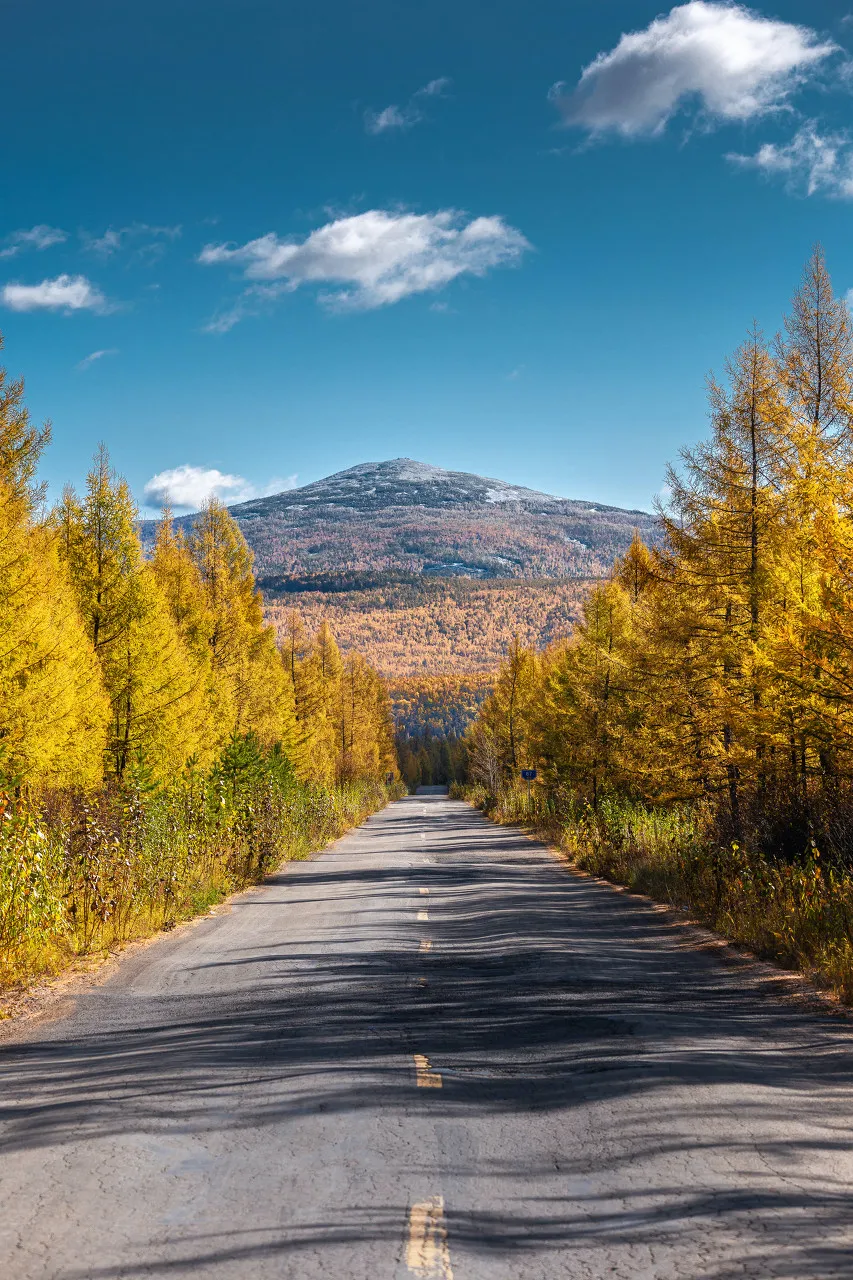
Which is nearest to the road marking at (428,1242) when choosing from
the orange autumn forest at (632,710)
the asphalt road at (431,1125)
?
the asphalt road at (431,1125)

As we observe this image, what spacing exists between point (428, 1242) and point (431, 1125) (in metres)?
1.40

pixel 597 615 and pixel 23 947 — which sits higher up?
pixel 597 615

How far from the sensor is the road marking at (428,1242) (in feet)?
11.4

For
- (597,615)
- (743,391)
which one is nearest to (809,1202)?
(743,391)

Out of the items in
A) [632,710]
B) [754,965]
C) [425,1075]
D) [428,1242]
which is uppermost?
[632,710]

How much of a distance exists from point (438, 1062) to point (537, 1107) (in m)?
1.10

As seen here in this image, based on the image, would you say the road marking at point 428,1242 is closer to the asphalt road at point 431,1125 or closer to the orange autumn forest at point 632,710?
the asphalt road at point 431,1125

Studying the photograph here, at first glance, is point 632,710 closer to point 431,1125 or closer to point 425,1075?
point 425,1075

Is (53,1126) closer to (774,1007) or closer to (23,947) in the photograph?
(23,947)

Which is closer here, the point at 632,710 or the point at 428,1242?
the point at 428,1242

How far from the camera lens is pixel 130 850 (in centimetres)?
1370

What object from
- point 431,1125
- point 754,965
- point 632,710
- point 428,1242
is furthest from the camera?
point 632,710

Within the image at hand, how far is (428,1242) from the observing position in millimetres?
3684

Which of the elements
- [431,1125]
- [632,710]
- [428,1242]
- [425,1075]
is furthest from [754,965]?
[632,710]
